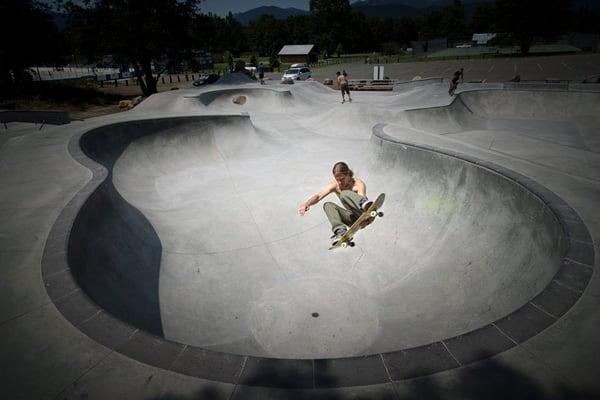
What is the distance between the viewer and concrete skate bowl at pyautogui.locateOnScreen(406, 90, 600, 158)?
15.8m

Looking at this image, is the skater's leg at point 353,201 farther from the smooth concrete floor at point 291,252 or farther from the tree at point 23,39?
the tree at point 23,39

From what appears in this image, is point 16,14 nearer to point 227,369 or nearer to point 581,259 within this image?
point 227,369

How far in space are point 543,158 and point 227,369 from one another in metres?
10.6

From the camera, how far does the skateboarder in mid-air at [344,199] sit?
5836 mm

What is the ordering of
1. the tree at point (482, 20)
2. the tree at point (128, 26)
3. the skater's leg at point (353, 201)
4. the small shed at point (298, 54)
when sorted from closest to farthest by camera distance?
the skater's leg at point (353, 201) < the tree at point (128, 26) < the small shed at point (298, 54) < the tree at point (482, 20)

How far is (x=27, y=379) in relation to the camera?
3098 millimetres

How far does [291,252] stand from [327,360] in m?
5.10

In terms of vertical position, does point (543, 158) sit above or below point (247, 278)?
above

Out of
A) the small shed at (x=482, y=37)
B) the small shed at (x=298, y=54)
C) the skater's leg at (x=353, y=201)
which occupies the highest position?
the small shed at (x=482, y=37)

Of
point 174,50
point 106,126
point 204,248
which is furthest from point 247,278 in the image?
point 174,50

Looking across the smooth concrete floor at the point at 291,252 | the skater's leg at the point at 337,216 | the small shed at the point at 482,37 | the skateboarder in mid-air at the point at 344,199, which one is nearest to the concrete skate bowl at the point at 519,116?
the smooth concrete floor at the point at 291,252

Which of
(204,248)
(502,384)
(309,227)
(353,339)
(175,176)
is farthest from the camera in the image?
(175,176)

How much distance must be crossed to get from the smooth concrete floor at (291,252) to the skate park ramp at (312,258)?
8.2 inches

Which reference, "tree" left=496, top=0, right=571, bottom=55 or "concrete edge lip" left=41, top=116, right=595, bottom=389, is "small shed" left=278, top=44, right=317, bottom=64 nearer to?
"tree" left=496, top=0, right=571, bottom=55
